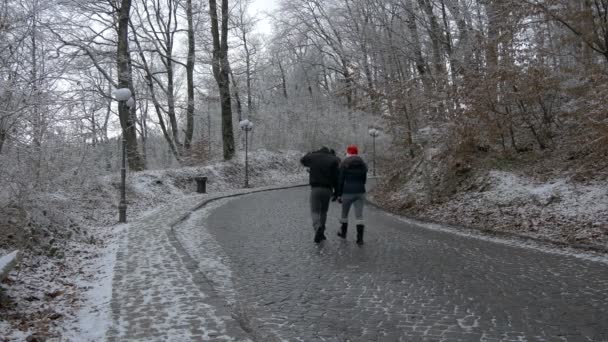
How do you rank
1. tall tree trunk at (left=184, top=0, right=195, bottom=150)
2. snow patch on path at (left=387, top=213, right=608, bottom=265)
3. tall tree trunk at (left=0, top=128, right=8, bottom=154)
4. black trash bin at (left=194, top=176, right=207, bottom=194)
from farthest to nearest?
tall tree trunk at (left=184, top=0, right=195, bottom=150) < black trash bin at (left=194, top=176, right=207, bottom=194) < tall tree trunk at (left=0, top=128, right=8, bottom=154) < snow patch on path at (left=387, top=213, right=608, bottom=265)

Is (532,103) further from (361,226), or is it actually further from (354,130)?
(354,130)

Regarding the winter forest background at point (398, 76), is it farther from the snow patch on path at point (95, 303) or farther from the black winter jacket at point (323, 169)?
the black winter jacket at point (323, 169)

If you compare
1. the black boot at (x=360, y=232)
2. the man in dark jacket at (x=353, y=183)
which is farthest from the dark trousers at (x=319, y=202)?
the black boot at (x=360, y=232)

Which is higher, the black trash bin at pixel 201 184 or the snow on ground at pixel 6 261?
the black trash bin at pixel 201 184

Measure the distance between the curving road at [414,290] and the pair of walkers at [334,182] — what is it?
22.8 inches

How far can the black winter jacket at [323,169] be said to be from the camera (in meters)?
9.52

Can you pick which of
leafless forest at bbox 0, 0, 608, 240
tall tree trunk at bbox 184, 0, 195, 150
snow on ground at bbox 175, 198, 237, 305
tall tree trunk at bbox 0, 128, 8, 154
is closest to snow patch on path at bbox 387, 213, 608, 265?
leafless forest at bbox 0, 0, 608, 240

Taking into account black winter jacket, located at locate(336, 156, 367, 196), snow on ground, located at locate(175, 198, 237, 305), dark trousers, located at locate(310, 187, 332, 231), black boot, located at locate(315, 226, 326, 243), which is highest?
black winter jacket, located at locate(336, 156, 367, 196)

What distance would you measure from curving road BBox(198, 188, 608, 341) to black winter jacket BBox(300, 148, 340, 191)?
1175 millimetres

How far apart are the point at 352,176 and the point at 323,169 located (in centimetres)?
56

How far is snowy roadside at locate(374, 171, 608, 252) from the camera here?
32.5ft

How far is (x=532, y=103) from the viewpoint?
14.3 m

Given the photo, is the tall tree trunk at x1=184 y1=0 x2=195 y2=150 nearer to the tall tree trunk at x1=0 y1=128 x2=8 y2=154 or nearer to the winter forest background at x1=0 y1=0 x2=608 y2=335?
the winter forest background at x1=0 y1=0 x2=608 y2=335

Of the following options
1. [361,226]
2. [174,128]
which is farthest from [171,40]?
[361,226]
